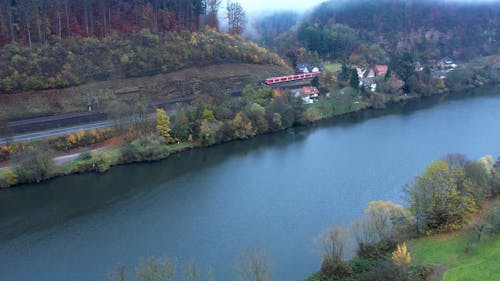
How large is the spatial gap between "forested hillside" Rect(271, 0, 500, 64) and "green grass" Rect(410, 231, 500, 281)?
38259 millimetres

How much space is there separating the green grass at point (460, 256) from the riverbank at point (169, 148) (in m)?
16.9

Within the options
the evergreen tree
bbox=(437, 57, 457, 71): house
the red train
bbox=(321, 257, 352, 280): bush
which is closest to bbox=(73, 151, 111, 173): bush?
bbox=(321, 257, 352, 280): bush

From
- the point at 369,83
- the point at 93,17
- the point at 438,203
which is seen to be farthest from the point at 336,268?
the point at 93,17

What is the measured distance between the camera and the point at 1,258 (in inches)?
695

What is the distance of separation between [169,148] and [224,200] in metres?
8.05

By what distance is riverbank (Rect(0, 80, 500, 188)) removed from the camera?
989 inches

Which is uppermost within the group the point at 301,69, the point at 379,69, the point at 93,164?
the point at 301,69

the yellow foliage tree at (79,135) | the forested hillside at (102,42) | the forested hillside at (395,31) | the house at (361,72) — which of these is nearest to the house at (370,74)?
the house at (361,72)

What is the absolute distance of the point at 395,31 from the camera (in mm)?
62844

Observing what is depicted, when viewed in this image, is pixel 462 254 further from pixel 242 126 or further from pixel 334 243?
pixel 242 126

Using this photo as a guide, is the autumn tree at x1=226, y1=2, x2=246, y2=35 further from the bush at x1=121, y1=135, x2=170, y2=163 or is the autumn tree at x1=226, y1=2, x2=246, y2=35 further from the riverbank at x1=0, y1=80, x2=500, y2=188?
the bush at x1=121, y1=135, x2=170, y2=163

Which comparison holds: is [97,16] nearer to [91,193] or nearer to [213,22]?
[213,22]

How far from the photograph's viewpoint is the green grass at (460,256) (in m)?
14.8

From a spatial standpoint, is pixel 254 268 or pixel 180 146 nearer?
pixel 254 268
